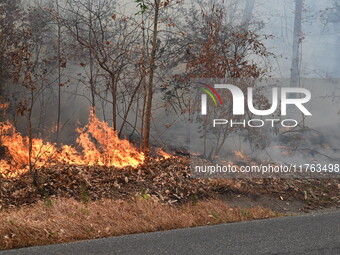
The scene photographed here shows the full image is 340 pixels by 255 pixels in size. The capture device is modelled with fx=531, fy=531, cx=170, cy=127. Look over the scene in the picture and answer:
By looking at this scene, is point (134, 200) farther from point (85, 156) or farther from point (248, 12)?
point (248, 12)

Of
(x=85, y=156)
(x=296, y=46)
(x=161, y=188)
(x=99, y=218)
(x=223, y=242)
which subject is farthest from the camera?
(x=296, y=46)

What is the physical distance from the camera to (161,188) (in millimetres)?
9898

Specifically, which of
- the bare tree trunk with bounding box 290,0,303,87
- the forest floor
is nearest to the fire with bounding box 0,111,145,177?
the forest floor

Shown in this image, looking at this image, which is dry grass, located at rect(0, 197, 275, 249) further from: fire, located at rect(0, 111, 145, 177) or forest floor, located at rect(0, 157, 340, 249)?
fire, located at rect(0, 111, 145, 177)

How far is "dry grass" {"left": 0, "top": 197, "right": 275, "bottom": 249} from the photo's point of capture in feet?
21.8

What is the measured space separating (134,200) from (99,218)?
5.70 feet

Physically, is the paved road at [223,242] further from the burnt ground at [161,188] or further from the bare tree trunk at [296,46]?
the bare tree trunk at [296,46]

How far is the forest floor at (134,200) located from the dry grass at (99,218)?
0.01 meters

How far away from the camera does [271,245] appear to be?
6031 millimetres

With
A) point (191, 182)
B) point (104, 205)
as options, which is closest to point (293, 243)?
point (104, 205)

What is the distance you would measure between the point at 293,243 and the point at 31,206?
184 inches

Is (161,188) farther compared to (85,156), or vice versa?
(85,156)

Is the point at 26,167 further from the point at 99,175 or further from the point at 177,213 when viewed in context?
the point at 177,213

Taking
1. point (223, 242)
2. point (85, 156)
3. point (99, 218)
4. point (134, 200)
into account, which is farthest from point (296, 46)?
point (223, 242)
